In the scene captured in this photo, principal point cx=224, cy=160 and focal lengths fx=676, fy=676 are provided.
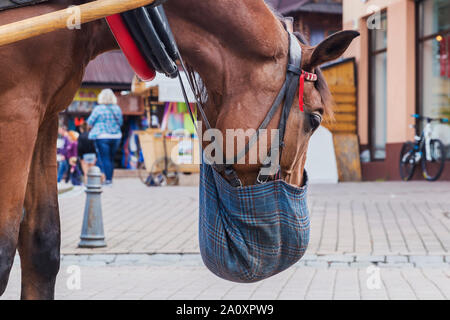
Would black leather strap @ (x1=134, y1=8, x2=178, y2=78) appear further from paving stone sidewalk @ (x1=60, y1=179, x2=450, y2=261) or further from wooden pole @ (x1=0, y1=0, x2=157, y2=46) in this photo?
paving stone sidewalk @ (x1=60, y1=179, x2=450, y2=261)

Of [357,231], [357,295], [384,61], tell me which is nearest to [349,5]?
[384,61]

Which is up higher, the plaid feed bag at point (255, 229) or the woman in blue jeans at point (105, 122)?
the woman in blue jeans at point (105, 122)

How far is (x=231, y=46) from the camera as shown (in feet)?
7.12

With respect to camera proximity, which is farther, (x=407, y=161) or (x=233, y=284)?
(x=407, y=161)

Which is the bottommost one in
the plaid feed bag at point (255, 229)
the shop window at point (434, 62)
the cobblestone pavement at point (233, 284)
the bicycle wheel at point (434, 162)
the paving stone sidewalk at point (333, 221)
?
the cobblestone pavement at point (233, 284)

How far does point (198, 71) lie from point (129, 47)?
238 millimetres

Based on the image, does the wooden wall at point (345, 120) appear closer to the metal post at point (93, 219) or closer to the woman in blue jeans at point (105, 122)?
the woman in blue jeans at point (105, 122)

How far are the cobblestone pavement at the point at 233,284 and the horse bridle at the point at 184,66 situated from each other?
2593 mm

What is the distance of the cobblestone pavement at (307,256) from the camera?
206 inches

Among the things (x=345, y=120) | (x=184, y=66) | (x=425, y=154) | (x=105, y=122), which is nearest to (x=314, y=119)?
(x=184, y=66)

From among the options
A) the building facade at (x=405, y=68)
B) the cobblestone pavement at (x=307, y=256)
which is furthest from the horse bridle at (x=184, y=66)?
the building facade at (x=405, y=68)

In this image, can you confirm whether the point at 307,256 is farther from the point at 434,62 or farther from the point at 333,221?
the point at 434,62

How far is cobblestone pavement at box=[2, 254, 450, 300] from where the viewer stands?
5.09 m
